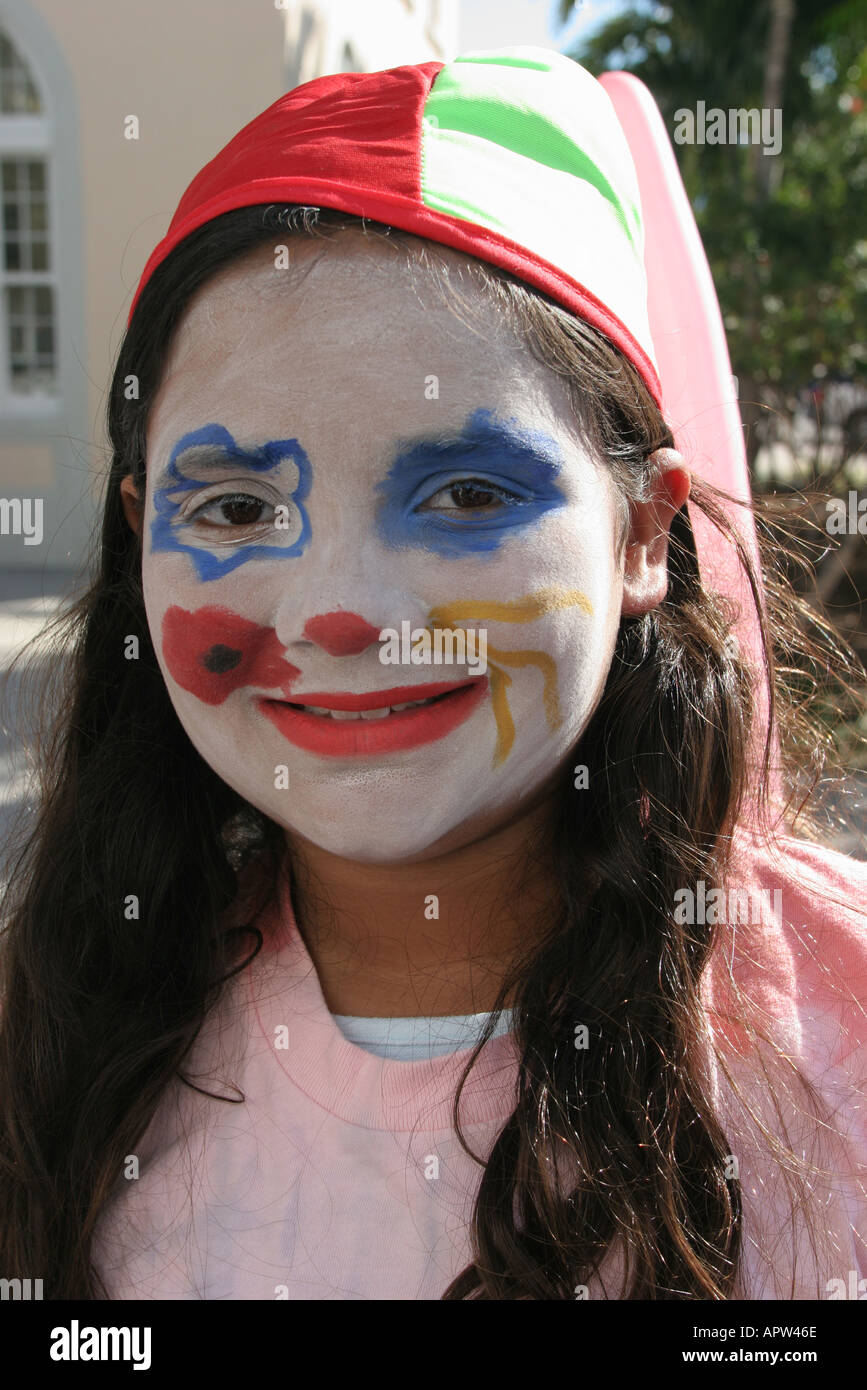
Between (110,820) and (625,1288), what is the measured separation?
940mm

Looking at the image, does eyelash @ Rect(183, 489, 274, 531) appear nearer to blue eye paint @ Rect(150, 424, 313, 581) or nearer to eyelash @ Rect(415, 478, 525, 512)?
blue eye paint @ Rect(150, 424, 313, 581)

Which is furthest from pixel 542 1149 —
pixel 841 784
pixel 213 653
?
pixel 841 784

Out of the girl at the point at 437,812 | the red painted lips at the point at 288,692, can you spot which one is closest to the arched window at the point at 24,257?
the girl at the point at 437,812

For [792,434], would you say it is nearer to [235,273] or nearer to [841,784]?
[841,784]

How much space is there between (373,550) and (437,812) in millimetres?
298

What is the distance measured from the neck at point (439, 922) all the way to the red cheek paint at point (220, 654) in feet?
0.86

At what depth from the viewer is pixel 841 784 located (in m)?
2.03

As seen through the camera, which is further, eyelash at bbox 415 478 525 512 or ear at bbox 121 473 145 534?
ear at bbox 121 473 145 534

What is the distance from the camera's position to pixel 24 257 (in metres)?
9.46

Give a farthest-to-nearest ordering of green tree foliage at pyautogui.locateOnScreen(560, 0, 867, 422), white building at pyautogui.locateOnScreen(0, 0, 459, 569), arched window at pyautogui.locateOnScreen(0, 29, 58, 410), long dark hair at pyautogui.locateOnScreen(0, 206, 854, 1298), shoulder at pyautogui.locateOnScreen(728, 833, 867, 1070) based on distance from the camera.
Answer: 1. arched window at pyautogui.locateOnScreen(0, 29, 58, 410)
2. green tree foliage at pyautogui.locateOnScreen(560, 0, 867, 422)
3. white building at pyautogui.locateOnScreen(0, 0, 459, 569)
4. shoulder at pyautogui.locateOnScreen(728, 833, 867, 1070)
5. long dark hair at pyautogui.locateOnScreen(0, 206, 854, 1298)

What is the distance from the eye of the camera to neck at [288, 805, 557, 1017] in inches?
58.3

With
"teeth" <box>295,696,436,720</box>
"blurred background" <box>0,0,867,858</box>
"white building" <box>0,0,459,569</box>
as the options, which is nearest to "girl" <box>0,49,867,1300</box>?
"teeth" <box>295,696,436,720</box>

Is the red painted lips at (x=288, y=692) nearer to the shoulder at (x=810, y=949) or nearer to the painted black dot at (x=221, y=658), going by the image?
the painted black dot at (x=221, y=658)

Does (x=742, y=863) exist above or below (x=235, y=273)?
below
